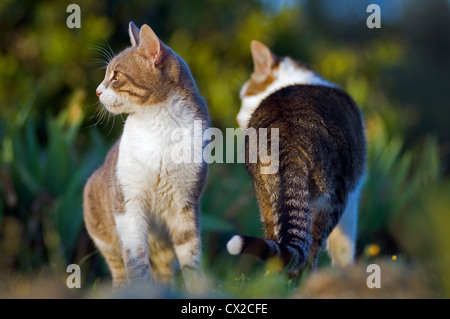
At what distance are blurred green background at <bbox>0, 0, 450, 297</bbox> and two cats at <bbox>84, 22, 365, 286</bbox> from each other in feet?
0.59

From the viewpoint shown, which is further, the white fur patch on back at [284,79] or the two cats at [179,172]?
the white fur patch on back at [284,79]

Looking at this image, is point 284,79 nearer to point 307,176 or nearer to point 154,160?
point 307,176

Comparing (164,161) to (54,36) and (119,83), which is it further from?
(54,36)

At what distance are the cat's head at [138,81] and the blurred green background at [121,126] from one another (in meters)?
0.12

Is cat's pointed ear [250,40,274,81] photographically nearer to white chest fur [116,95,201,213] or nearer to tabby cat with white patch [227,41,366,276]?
tabby cat with white patch [227,41,366,276]

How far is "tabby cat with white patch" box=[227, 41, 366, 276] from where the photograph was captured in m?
2.07

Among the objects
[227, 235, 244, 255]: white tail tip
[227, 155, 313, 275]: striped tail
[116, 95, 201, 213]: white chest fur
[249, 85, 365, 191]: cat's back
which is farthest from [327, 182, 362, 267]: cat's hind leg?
[227, 235, 244, 255]: white tail tip

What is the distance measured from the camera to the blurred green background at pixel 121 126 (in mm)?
2971

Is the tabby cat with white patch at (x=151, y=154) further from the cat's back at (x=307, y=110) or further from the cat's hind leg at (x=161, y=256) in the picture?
the cat's back at (x=307, y=110)

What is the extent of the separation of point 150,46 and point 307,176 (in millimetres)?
775

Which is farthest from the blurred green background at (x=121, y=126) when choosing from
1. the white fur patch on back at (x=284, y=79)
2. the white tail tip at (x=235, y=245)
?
the white fur patch on back at (x=284, y=79)

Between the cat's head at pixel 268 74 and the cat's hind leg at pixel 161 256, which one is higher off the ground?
the cat's head at pixel 268 74

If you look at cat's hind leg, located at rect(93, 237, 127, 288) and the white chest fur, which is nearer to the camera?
the white chest fur

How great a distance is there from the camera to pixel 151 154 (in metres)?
2.11
